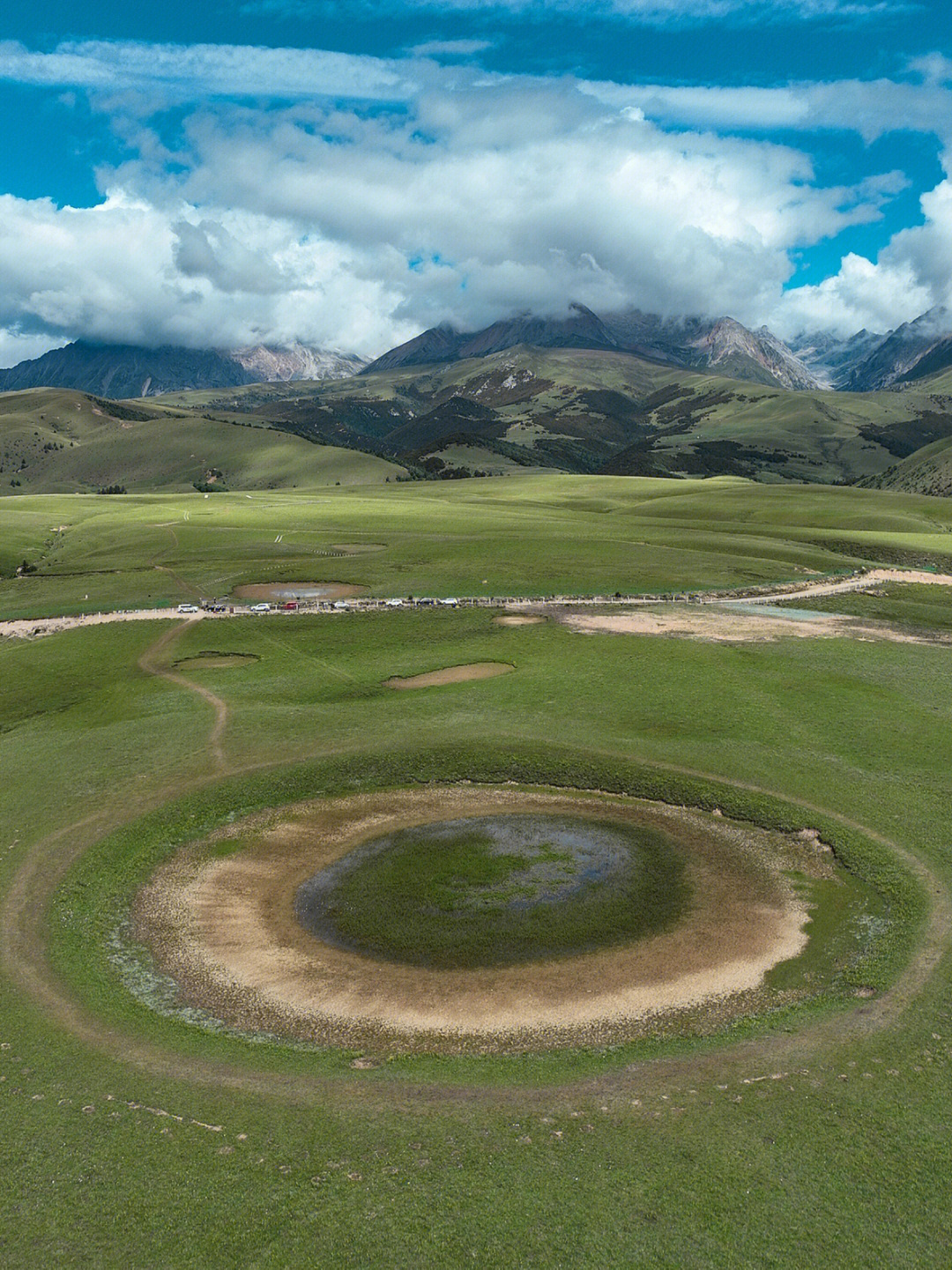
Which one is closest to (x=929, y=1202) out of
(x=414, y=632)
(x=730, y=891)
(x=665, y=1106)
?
(x=665, y=1106)

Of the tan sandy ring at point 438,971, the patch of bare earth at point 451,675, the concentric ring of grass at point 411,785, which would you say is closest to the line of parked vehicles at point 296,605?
the patch of bare earth at point 451,675

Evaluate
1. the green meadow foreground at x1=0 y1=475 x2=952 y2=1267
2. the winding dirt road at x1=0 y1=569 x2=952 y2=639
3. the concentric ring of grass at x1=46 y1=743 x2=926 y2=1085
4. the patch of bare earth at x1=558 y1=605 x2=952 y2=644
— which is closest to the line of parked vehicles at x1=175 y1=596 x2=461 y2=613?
the winding dirt road at x1=0 y1=569 x2=952 y2=639

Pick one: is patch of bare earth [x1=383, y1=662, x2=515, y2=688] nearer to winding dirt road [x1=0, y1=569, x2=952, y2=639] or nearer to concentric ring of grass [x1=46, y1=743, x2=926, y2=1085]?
concentric ring of grass [x1=46, y1=743, x2=926, y2=1085]

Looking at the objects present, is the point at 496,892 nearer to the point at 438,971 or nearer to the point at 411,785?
the point at 438,971

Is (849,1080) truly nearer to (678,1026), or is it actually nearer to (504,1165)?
(678,1026)

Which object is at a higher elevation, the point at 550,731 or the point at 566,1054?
the point at 550,731

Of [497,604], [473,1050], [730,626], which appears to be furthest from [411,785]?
[497,604]

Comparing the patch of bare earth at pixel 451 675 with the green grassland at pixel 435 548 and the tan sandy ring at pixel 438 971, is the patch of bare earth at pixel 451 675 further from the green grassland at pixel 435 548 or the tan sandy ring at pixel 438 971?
the green grassland at pixel 435 548
